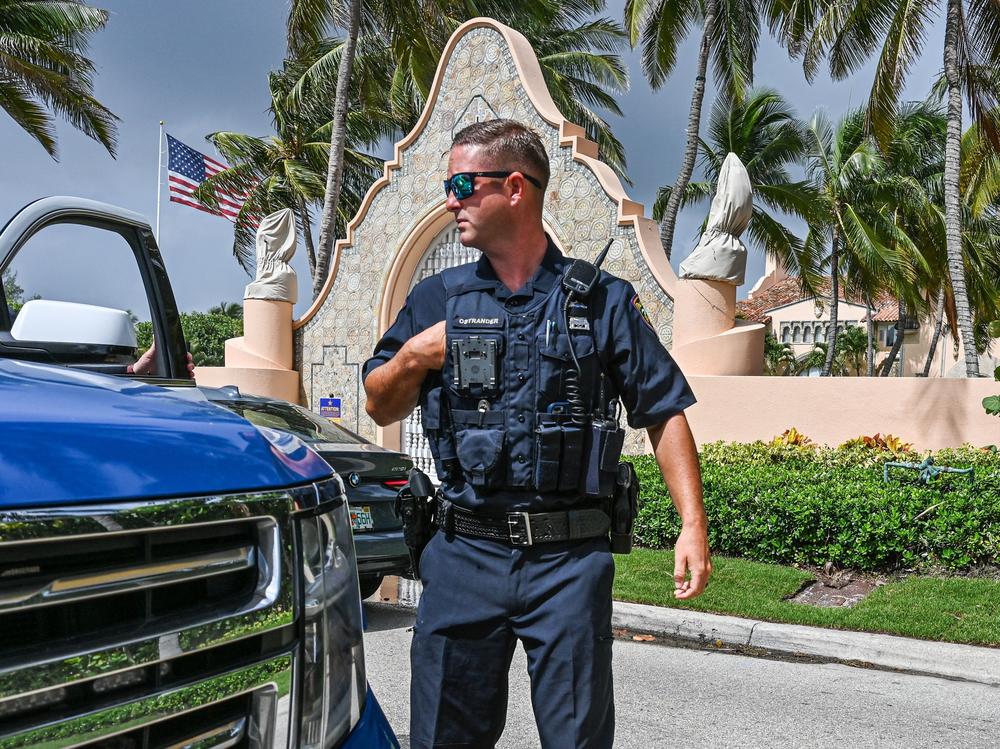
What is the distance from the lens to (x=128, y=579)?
134cm

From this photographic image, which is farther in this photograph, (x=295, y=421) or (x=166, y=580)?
(x=295, y=421)

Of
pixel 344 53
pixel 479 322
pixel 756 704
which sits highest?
pixel 344 53

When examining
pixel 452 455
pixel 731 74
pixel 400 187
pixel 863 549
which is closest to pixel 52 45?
pixel 400 187

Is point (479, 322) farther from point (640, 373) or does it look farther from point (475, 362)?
point (640, 373)

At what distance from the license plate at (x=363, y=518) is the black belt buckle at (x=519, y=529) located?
3.54m

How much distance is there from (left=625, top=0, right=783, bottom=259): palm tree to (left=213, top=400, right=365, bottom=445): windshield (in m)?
13.8

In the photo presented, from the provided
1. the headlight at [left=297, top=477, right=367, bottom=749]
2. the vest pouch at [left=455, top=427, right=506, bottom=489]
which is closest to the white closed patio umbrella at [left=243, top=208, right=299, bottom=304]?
the vest pouch at [left=455, top=427, right=506, bottom=489]

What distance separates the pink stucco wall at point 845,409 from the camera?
977 centimetres

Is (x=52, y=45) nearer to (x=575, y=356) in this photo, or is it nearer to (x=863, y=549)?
(x=863, y=549)

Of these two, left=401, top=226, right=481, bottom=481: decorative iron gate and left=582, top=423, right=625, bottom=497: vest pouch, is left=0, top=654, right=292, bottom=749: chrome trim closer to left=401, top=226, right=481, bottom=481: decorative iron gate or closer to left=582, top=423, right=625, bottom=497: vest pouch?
left=582, top=423, right=625, bottom=497: vest pouch

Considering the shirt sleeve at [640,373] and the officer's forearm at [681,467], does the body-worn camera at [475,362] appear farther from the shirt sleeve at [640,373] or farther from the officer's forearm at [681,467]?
the officer's forearm at [681,467]

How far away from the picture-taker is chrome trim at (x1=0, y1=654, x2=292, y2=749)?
4.00ft

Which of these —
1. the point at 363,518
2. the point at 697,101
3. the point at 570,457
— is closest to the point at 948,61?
the point at 697,101

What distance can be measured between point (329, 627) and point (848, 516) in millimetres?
6537
